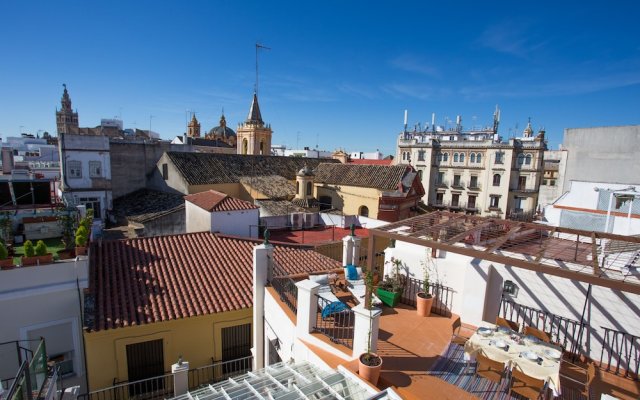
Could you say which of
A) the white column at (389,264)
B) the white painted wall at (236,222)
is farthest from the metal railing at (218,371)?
the white painted wall at (236,222)

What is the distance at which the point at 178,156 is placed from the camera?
28.1 metres

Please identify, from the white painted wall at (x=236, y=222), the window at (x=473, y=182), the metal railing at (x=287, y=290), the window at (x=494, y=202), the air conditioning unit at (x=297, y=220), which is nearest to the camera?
the metal railing at (x=287, y=290)

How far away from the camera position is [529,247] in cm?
859

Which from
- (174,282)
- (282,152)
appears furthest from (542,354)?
(282,152)

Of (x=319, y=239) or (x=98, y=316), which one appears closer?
(x=98, y=316)

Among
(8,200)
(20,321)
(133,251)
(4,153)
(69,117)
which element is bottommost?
(20,321)

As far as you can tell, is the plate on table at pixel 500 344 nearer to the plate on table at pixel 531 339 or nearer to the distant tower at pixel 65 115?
the plate on table at pixel 531 339

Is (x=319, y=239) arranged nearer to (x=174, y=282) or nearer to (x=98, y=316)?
(x=174, y=282)

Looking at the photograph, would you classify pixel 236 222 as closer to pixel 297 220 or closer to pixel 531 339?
pixel 297 220

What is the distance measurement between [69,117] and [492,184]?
90.4m

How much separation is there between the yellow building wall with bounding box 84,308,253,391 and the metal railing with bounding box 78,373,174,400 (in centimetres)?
20

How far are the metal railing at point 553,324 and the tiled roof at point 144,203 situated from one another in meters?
21.7

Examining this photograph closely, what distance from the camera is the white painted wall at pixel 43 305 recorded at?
27.7 feet

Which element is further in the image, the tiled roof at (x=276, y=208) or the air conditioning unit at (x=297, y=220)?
the tiled roof at (x=276, y=208)
